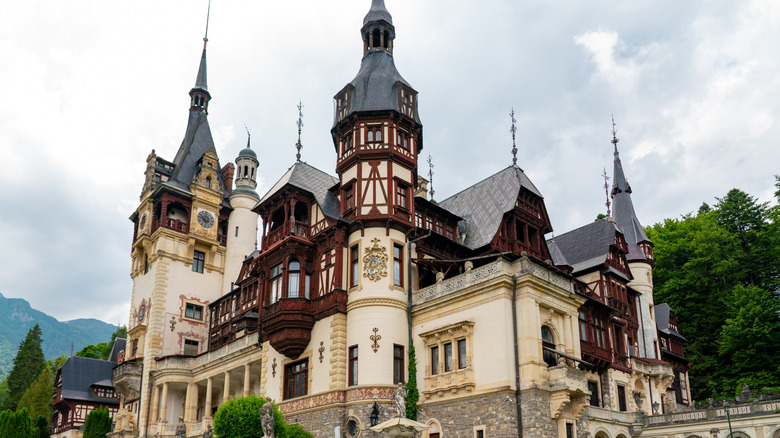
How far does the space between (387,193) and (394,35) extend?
11778 millimetres

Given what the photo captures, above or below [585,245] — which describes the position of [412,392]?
below

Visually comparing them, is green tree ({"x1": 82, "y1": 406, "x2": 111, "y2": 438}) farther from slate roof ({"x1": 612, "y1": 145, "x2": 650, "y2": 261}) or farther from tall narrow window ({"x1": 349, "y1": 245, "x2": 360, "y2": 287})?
slate roof ({"x1": 612, "y1": 145, "x2": 650, "y2": 261})

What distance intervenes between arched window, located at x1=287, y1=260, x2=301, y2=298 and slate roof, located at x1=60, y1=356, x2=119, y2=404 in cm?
3457

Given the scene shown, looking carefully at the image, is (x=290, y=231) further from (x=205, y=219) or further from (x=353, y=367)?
(x=205, y=219)

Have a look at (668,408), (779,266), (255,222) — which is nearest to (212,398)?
(255,222)

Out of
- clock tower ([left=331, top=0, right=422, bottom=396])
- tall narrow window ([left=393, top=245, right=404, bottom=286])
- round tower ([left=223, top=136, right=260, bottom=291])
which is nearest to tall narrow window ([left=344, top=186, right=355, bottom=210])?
clock tower ([left=331, top=0, right=422, bottom=396])

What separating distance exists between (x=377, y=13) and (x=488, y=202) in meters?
13.2

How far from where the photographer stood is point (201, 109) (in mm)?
62500

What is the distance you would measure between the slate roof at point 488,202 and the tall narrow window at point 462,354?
7776 mm

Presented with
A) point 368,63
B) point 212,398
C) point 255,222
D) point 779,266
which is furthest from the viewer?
point 255,222

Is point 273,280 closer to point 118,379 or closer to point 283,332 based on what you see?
point 283,332

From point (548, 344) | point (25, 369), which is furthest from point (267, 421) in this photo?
point (25, 369)

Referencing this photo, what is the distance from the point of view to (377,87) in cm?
3588

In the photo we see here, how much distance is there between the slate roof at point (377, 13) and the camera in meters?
39.7
